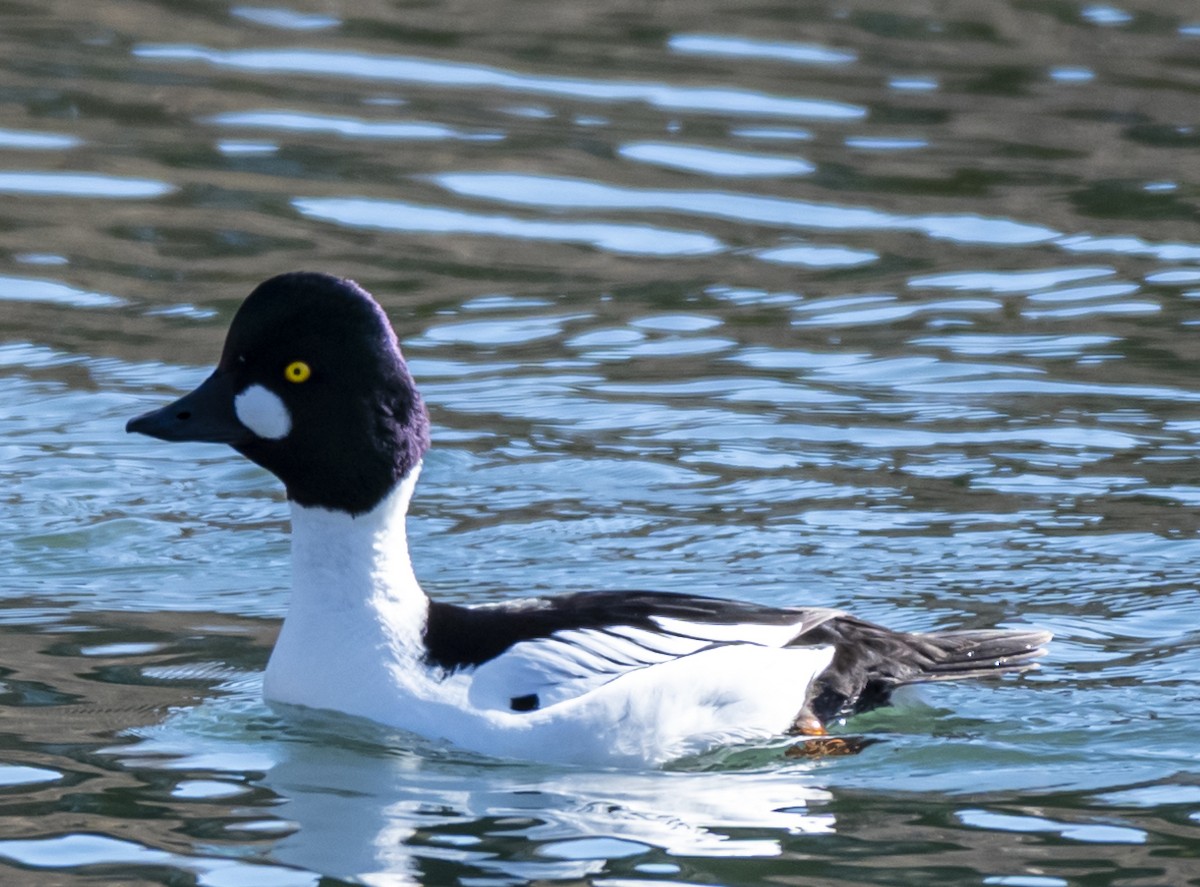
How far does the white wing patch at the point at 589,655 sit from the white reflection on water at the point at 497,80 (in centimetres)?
912

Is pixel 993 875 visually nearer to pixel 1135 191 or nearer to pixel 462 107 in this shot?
pixel 1135 191

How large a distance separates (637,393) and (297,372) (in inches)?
165

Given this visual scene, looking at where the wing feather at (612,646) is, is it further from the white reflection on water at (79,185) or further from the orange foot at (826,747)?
the white reflection on water at (79,185)

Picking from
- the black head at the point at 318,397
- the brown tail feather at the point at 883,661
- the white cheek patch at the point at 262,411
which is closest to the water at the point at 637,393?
the brown tail feather at the point at 883,661

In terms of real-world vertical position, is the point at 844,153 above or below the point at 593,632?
above

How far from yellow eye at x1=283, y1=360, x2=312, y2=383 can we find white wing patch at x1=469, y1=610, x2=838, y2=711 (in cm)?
110

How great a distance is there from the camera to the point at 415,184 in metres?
14.4

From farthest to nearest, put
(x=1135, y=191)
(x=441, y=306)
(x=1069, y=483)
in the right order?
1. (x=1135, y=191)
2. (x=441, y=306)
3. (x=1069, y=483)

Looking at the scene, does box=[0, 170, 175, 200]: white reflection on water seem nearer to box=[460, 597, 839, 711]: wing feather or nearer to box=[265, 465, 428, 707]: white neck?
box=[265, 465, 428, 707]: white neck

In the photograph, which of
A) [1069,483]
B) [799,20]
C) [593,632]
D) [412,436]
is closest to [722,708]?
[593,632]

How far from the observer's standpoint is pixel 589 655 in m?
6.92

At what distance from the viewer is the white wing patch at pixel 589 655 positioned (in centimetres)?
682

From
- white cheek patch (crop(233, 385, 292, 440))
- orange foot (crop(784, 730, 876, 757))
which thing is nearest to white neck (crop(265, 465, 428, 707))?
white cheek patch (crop(233, 385, 292, 440))

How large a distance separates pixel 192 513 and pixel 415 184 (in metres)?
5.29
